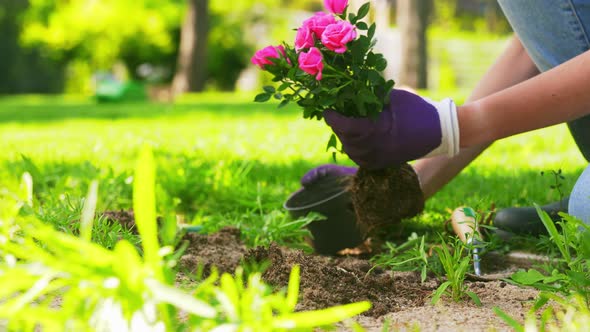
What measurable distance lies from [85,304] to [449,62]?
17.8 metres

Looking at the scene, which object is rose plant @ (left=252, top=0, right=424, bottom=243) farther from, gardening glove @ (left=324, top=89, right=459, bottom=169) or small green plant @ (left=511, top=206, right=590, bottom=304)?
small green plant @ (left=511, top=206, right=590, bottom=304)

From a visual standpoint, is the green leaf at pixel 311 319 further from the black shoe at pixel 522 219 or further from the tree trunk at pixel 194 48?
the tree trunk at pixel 194 48

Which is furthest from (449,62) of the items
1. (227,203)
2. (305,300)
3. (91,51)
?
(305,300)

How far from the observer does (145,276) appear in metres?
0.97

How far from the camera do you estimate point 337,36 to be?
1.65 metres

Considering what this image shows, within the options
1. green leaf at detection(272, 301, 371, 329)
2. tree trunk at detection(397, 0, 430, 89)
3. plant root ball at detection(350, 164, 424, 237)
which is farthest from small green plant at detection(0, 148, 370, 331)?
tree trunk at detection(397, 0, 430, 89)

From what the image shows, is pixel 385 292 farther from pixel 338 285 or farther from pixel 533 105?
pixel 533 105

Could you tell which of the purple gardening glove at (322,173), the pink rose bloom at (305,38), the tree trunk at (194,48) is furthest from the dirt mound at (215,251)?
the tree trunk at (194,48)

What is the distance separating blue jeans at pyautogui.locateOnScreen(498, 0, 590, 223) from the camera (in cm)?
188

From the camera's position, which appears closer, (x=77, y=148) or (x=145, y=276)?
(x=145, y=276)

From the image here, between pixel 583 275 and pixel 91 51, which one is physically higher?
pixel 91 51

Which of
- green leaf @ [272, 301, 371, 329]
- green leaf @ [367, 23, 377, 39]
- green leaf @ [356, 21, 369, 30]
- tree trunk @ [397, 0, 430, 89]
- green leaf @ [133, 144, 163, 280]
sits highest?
tree trunk @ [397, 0, 430, 89]

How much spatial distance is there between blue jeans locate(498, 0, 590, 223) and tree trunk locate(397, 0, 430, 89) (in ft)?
28.9

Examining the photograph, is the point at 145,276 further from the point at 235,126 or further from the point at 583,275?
the point at 235,126
